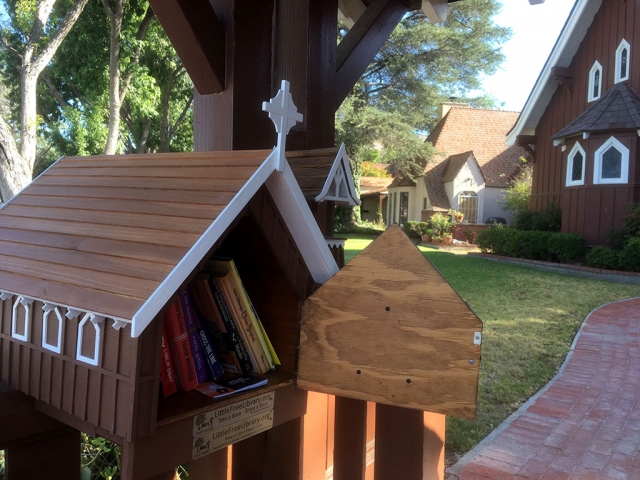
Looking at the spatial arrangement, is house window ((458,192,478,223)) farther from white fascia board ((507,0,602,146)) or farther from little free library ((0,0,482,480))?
little free library ((0,0,482,480))

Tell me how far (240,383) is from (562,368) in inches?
191

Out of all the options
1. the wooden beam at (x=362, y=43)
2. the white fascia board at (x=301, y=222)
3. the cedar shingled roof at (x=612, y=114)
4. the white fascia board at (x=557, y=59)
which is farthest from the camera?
the white fascia board at (x=557, y=59)

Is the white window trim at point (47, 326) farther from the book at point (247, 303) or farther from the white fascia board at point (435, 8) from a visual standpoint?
the white fascia board at point (435, 8)

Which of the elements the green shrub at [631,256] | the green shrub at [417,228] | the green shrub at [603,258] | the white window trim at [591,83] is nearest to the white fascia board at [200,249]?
the green shrub at [631,256]

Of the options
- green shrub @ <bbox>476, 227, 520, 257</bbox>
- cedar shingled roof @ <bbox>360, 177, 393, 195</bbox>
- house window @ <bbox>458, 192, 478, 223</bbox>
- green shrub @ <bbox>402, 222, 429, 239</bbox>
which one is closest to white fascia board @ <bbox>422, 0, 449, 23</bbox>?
green shrub @ <bbox>476, 227, 520, 257</bbox>

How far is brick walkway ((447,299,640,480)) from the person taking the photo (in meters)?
3.25

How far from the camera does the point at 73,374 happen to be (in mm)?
1259

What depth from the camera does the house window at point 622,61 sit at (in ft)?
44.5

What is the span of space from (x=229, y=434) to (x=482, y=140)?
26.4 metres

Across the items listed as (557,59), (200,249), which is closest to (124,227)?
(200,249)

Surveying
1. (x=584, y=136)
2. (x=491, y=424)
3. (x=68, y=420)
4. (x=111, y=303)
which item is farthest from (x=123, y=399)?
(x=584, y=136)

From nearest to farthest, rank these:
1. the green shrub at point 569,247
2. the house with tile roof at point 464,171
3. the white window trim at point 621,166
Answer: the white window trim at point 621,166
the green shrub at point 569,247
the house with tile roof at point 464,171

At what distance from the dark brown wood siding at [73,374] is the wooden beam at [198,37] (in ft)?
3.34

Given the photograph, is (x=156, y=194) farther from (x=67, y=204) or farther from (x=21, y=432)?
(x=21, y=432)
